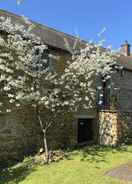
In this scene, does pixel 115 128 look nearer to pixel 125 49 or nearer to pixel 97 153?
pixel 97 153

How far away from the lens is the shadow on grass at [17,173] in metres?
10.7

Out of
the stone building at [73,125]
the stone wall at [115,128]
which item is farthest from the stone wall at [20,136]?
the stone wall at [115,128]

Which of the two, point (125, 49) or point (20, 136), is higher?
point (125, 49)

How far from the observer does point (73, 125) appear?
56.0ft

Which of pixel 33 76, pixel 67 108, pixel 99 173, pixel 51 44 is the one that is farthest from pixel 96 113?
pixel 99 173

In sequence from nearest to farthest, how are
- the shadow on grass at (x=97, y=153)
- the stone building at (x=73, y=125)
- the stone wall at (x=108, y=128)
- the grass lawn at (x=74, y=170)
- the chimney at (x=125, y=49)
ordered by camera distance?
the grass lawn at (x=74, y=170), the shadow on grass at (x=97, y=153), the stone building at (x=73, y=125), the stone wall at (x=108, y=128), the chimney at (x=125, y=49)

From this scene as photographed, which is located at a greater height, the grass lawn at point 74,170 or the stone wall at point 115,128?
the stone wall at point 115,128

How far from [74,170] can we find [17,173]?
218cm

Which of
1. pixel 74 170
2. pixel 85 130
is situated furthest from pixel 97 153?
pixel 85 130

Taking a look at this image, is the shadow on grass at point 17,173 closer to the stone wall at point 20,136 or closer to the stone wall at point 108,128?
the stone wall at point 20,136

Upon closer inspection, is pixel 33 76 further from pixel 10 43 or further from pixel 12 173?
pixel 12 173

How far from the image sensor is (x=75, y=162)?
1185cm

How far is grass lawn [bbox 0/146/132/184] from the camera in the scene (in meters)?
10.0

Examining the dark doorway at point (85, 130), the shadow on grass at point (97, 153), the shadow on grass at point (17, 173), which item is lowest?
the shadow on grass at point (17, 173)
